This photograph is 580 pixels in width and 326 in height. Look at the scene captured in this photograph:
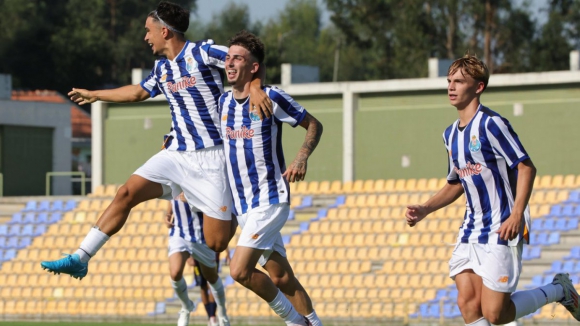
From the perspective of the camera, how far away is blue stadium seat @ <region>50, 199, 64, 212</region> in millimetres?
23703

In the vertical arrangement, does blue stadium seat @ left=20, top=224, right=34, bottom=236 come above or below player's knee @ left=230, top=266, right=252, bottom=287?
below

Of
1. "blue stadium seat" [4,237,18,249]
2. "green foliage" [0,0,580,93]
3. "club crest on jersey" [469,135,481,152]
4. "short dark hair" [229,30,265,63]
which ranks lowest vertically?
"blue stadium seat" [4,237,18,249]

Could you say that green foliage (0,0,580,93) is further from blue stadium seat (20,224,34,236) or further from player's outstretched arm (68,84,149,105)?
player's outstretched arm (68,84,149,105)

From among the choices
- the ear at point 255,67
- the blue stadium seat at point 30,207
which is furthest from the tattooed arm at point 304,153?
the blue stadium seat at point 30,207

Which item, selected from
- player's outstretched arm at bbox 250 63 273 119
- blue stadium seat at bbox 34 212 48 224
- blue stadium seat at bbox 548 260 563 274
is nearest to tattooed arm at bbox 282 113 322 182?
player's outstretched arm at bbox 250 63 273 119

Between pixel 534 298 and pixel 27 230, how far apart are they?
1719 centimetres

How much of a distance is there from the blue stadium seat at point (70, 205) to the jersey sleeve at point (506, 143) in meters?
17.7

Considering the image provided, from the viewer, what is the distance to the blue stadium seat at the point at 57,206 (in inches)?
933

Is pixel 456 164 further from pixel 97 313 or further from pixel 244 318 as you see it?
pixel 97 313

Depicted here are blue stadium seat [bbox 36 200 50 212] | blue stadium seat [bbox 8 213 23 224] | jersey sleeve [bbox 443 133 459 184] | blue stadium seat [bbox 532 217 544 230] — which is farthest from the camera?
blue stadium seat [bbox 36 200 50 212]

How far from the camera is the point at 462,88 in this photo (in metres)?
7.29

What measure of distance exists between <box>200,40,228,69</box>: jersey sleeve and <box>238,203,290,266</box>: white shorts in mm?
1342

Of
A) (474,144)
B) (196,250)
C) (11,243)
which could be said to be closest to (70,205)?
(11,243)

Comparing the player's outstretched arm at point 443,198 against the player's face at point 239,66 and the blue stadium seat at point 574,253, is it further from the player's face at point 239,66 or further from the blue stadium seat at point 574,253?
the blue stadium seat at point 574,253
